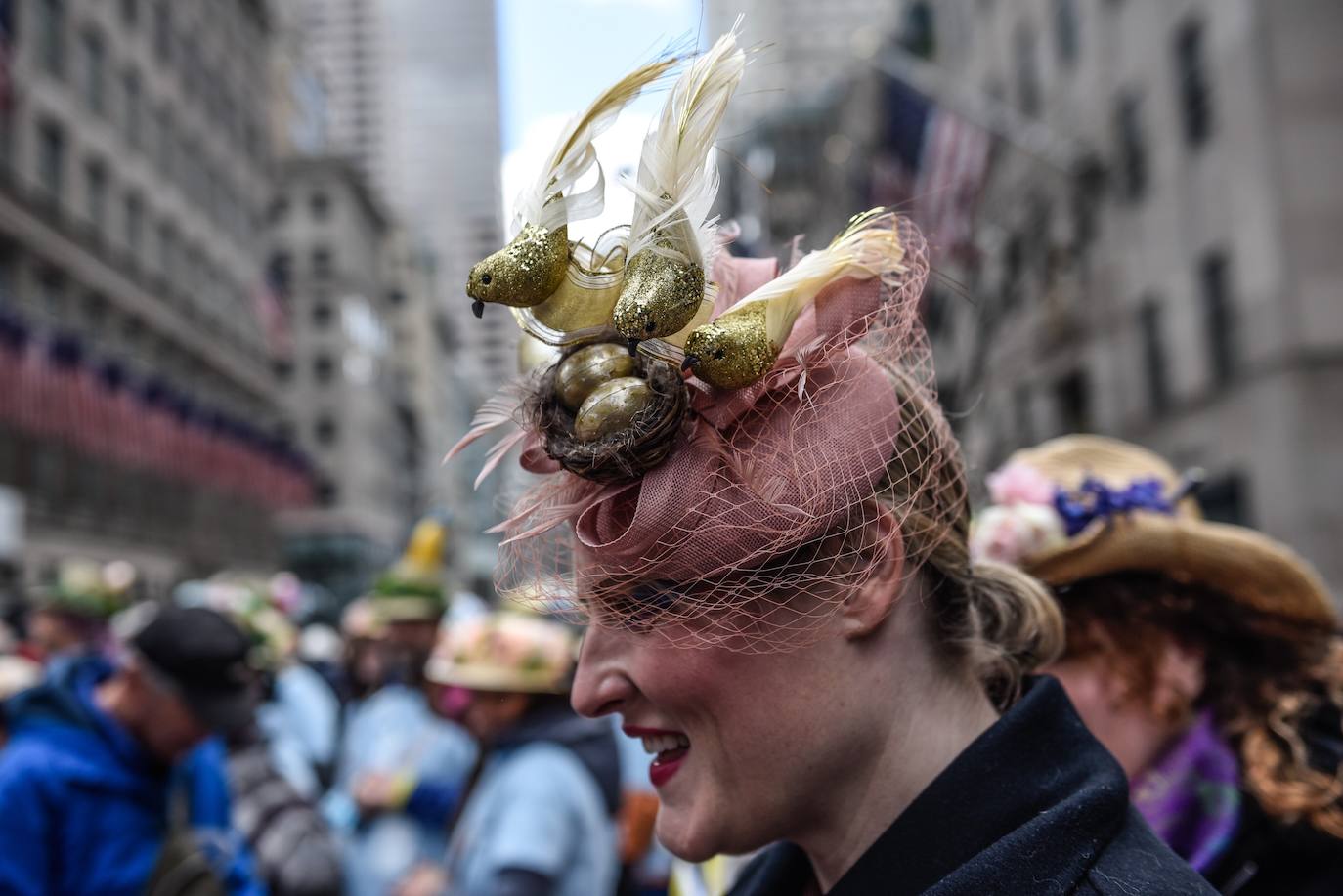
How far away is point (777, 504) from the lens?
148 cm

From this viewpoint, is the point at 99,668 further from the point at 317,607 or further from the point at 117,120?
the point at 117,120

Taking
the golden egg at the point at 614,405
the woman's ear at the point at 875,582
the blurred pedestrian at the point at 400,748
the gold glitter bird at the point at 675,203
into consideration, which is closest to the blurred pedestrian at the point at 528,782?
the blurred pedestrian at the point at 400,748

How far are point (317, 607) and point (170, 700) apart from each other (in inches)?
497

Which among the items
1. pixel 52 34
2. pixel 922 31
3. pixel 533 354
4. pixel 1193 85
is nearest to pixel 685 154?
pixel 533 354

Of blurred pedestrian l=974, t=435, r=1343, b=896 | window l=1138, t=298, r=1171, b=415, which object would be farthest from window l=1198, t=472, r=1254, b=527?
blurred pedestrian l=974, t=435, r=1343, b=896

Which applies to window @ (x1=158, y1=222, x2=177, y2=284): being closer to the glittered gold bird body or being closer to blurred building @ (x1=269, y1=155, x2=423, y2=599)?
blurred building @ (x1=269, y1=155, x2=423, y2=599)

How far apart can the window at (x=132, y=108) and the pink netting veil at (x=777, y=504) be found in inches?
1491

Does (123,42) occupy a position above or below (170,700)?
above

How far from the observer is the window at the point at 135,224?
3475 centimetres

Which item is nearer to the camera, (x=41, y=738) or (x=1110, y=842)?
Result: (x=1110, y=842)

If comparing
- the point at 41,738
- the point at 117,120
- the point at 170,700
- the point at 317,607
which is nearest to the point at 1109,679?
the point at 170,700

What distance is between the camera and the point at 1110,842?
1431 mm

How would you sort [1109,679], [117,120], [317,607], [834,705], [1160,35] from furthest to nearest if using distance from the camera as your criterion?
1. [117,120]
2. [1160,35]
3. [317,607]
4. [1109,679]
5. [834,705]

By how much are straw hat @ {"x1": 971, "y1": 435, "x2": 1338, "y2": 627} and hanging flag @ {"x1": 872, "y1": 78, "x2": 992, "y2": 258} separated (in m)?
12.9
